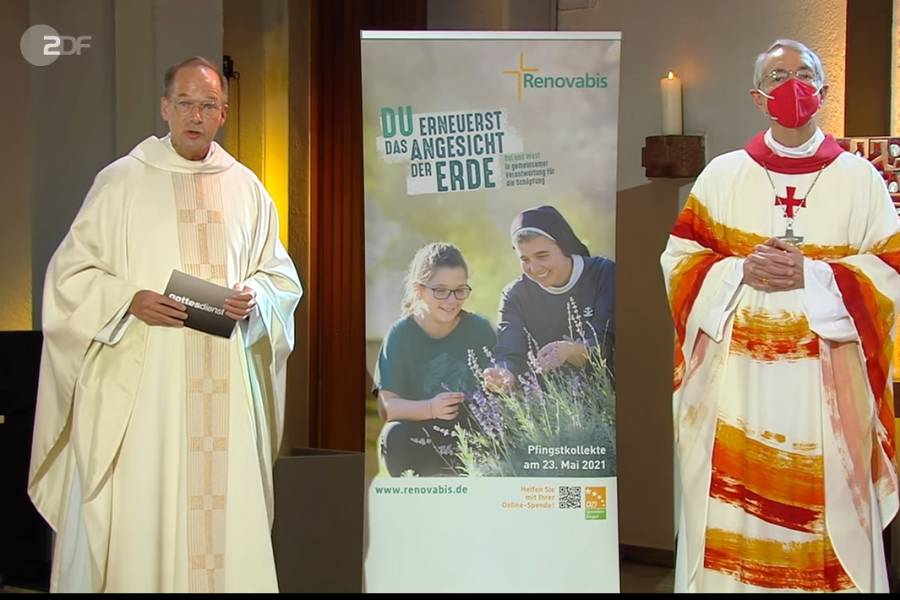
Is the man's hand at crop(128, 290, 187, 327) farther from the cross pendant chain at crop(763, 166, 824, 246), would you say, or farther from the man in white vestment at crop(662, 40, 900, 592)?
the cross pendant chain at crop(763, 166, 824, 246)

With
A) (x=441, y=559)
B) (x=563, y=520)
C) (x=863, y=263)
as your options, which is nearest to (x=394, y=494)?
(x=441, y=559)

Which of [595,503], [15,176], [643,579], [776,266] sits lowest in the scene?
[643,579]

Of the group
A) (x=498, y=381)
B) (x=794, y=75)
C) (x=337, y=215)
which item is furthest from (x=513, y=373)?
(x=337, y=215)

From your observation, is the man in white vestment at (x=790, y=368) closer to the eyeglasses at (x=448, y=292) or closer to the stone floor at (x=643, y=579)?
the eyeglasses at (x=448, y=292)

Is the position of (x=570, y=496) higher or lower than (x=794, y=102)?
lower

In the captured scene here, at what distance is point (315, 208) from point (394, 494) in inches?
92.6

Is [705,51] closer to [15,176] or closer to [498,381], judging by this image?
[498,381]

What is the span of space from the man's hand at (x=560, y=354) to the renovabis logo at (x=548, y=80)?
31.7 inches

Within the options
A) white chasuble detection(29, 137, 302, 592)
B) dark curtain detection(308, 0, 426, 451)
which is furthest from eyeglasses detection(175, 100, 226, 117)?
dark curtain detection(308, 0, 426, 451)

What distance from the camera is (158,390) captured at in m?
3.77

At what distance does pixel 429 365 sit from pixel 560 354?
0.42 m

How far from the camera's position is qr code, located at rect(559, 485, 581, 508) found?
12.8 feet

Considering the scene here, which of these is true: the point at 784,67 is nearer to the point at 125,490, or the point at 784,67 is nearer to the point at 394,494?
the point at 394,494

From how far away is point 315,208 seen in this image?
5.93 m
